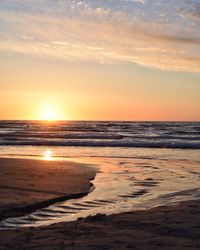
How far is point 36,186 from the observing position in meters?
11.5

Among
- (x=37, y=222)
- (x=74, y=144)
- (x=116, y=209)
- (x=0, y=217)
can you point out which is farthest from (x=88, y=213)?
(x=74, y=144)

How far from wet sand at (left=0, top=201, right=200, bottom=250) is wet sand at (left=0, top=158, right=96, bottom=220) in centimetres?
183

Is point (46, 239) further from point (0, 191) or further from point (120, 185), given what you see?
point (120, 185)

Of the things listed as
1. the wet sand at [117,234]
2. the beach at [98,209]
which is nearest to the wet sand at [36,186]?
the beach at [98,209]

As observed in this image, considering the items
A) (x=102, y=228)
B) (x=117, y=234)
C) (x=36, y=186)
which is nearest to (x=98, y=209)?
(x=102, y=228)

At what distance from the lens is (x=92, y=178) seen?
13.8 meters

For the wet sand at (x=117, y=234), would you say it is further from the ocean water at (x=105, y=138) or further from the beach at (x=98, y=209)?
the ocean water at (x=105, y=138)

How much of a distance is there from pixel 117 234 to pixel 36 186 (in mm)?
5550

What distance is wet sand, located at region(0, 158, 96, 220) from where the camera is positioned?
8906 mm

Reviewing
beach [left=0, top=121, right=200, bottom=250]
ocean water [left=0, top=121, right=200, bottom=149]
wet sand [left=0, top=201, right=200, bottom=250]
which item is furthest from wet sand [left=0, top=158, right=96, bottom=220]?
ocean water [left=0, top=121, right=200, bottom=149]

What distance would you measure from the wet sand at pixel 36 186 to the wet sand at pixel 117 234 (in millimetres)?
1830

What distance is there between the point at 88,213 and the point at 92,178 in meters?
5.39

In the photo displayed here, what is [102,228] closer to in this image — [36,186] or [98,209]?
[98,209]

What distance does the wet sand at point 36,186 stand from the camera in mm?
8906
